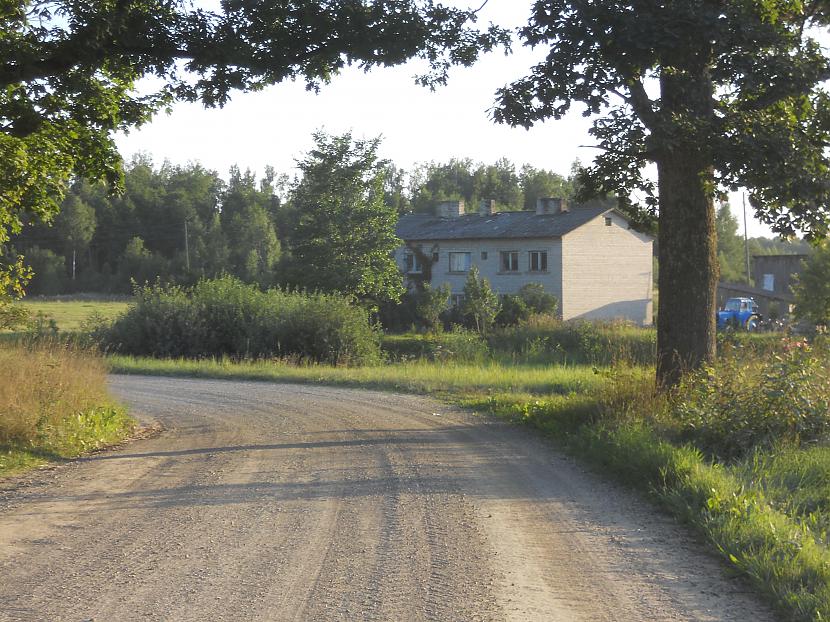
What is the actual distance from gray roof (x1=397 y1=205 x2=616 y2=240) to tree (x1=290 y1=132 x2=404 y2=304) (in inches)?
351

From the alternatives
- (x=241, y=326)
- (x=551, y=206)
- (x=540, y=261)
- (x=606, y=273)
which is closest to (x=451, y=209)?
(x=551, y=206)

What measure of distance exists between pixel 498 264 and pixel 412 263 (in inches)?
302

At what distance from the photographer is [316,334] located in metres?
33.3

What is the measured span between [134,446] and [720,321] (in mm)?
47218

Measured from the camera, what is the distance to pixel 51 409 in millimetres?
12258

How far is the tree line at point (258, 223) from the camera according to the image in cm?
5575

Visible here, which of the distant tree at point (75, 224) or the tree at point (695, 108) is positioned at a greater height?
the distant tree at point (75, 224)

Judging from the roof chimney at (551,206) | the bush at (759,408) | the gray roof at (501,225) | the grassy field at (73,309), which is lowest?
the bush at (759,408)

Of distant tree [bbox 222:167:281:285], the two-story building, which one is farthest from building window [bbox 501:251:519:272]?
distant tree [bbox 222:167:281:285]

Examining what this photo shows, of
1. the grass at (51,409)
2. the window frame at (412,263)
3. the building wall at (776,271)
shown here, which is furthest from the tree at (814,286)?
the grass at (51,409)

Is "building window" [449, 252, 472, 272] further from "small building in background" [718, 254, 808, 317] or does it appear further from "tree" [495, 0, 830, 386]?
"tree" [495, 0, 830, 386]

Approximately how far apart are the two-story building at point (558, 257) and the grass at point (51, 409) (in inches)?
1862

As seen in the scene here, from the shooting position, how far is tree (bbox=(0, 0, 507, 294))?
11055mm

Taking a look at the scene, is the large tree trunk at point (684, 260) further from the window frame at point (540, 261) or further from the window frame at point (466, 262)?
the window frame at point (466, 262)
